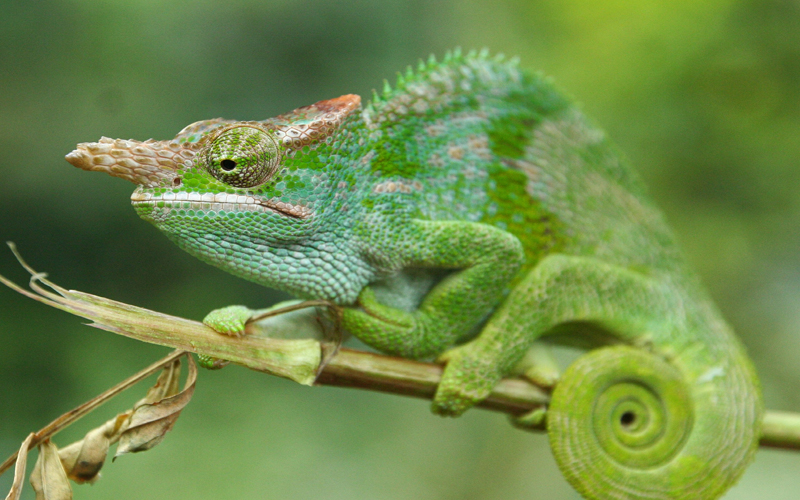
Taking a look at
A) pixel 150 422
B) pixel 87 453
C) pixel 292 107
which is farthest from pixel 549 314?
pixel 292 107

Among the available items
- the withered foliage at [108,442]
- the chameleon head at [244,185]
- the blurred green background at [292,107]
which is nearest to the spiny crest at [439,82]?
the chameleon head at [244,185]

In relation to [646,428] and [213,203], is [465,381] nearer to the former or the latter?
[646,428]

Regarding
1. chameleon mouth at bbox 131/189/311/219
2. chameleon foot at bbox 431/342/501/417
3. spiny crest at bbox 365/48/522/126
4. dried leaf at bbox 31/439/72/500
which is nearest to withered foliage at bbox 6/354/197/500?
dried leaf at bbox 31/439/72/500

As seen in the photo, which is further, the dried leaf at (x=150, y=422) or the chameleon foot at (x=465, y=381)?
the chameleon foot at (x=465, y=381)

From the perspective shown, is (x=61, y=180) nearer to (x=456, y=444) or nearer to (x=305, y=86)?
(x=305, y=86)

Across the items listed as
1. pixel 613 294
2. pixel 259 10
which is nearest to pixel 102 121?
pixel 259 10

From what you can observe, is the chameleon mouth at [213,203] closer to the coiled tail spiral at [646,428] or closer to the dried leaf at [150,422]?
the dried leaf at [150,422]
